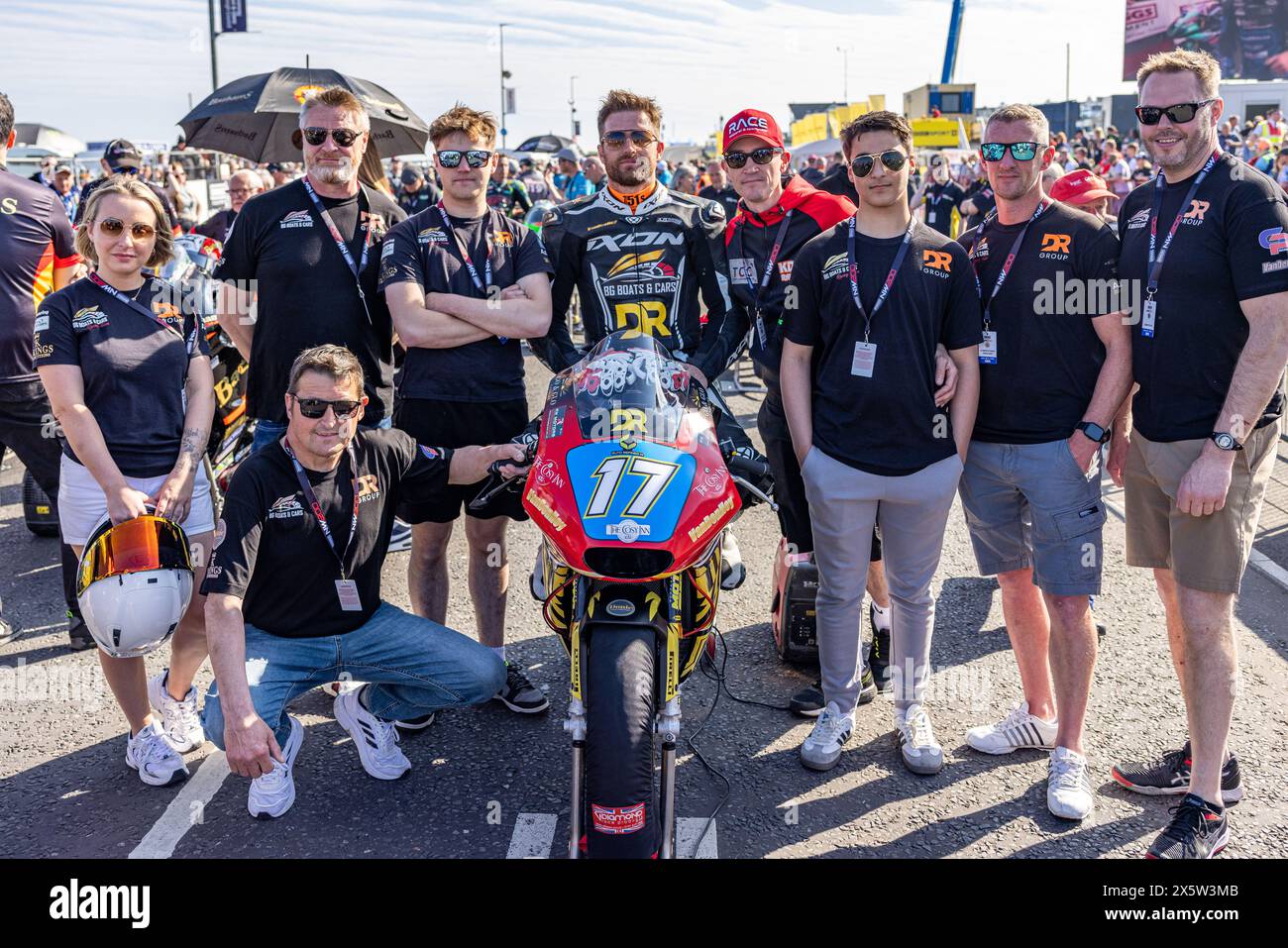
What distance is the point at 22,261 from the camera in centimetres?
470

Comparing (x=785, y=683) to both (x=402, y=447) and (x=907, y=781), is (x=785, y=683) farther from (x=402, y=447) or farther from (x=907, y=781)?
(x=402, y=447)

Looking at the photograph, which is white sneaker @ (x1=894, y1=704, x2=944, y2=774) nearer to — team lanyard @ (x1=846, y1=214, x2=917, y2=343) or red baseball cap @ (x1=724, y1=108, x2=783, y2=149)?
team lanyard @ (x1=846, y1=214, x2=917, y2=343)

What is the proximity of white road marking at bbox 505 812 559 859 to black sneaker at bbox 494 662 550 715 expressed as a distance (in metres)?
0.74

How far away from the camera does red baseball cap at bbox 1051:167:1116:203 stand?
14.3ft

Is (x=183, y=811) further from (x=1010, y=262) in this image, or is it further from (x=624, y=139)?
(x=1010, y=262)

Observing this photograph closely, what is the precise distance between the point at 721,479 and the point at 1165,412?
1561 millimetres

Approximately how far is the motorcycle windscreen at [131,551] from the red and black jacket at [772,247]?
2.40m

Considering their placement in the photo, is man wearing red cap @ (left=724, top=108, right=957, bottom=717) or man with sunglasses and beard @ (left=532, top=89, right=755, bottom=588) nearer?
→ man with sunglasses and beard @ (left=532, top=89, right=755, bottom=588)

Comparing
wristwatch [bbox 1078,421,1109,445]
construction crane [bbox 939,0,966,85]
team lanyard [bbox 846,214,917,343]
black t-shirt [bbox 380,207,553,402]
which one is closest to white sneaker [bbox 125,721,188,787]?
black t-shirt [bbox 380,207,553,402]

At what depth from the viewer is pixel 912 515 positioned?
3.83 meters

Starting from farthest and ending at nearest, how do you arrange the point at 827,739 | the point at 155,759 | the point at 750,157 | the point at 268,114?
the point at 268,114
the point at 750,157
the point at 827,739
the point at 155,759

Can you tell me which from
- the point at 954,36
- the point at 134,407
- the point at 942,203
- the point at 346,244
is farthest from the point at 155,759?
the point at 954,36

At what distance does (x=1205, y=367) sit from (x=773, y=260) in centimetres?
177
